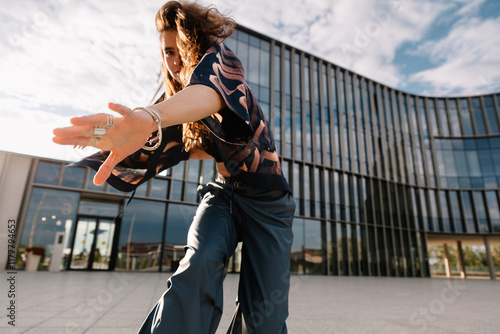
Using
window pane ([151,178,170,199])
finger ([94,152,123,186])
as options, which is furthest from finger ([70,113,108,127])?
window pane ([151,178,170,199])

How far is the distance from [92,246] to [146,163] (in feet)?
44.7

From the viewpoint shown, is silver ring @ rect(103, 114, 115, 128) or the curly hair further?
the curly hair

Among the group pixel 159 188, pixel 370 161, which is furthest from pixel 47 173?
pixel 370 161

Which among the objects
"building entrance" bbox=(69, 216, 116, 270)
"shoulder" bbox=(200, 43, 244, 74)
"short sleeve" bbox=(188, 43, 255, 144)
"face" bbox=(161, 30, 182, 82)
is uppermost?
"face" bbox=(161, 30, 182, 82)

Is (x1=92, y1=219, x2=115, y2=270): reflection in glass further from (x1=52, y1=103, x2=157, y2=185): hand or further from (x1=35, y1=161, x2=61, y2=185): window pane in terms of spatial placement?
(x1=52, y1=103, x2=157, y2=185): hand

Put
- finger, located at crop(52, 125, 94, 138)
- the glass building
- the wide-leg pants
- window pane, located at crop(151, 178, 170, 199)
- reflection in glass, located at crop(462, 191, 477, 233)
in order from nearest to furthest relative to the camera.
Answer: finger, located at crop(52, 125, 94, 138), the wide-leg pants, the glass building, window pane, located at crop(151, 178, 170, 199), reflection in glass, located at crop(462, 191, 477, 233)

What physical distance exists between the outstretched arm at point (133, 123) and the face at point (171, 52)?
1.88 feet

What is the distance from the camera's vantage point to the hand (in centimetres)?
70

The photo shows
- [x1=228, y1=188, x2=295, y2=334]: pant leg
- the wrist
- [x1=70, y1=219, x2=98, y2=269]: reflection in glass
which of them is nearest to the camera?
the wrist

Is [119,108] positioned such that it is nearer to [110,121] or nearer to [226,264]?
[110,121]

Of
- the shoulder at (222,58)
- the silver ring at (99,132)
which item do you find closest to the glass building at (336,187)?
the shoulder at (222,58)

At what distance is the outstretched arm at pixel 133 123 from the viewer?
71cm

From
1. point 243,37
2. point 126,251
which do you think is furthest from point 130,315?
point 243,37

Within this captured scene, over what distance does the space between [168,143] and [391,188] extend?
22.7m
